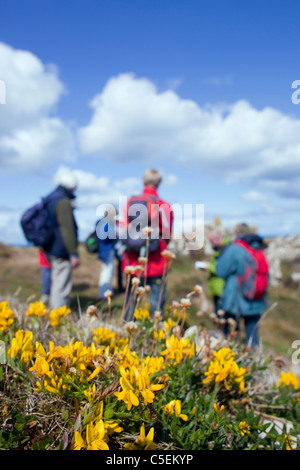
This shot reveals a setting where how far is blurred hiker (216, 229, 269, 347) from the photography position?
196 inches

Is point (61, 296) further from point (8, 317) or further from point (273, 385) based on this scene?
point (273, 385)

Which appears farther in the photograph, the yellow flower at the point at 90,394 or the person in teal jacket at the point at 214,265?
the person in teal jacket at the point at 214,265

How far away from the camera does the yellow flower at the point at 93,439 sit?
4.14 feet

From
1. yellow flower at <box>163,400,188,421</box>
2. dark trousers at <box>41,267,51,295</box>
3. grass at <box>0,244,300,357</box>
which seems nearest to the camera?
yellow flower at <box>163,400,188,421</box>

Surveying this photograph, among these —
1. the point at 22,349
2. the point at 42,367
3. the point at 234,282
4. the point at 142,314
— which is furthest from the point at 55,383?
the point at 234,282

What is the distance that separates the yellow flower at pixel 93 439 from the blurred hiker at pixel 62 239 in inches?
152

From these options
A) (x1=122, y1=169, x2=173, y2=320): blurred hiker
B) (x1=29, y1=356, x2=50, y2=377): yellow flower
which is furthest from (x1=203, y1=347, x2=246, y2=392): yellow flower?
(x1=122, y1=169, x2=173, y2=320): blurred hiker

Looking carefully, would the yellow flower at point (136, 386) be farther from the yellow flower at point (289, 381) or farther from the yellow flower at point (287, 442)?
the yellow flower at point (289, 381)

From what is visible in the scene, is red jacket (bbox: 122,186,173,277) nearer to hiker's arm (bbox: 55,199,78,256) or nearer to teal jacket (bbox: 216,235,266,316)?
hiker's arm (bbox: 55,199,78,256)

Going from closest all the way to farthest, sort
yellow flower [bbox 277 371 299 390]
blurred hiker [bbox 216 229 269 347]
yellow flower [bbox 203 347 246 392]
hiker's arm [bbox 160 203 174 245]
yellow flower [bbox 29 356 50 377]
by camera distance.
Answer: yellow flower [bbox 29 356 50 377], yellow flower [bbox 203 347 246 392], yellow flower [bbox 277 371 299 390], hiker's arm [bbox 160 203 174 245], blurred hiker [bbox 216 229 269 347]

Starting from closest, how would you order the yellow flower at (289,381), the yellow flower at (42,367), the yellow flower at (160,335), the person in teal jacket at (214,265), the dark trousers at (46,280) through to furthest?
the yellow flower at (42,367) < the yellow flower at (160,335) < the yellow flower at (289,381) < the person in teal jacket at (214,265) < the dark trousers at (46,280)

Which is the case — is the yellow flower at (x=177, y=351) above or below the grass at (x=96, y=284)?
above

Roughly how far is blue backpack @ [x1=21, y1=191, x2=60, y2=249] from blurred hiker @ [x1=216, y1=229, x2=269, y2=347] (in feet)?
8.57

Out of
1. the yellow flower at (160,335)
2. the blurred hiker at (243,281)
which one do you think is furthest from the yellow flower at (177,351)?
the blurred hiker at (243,281)
